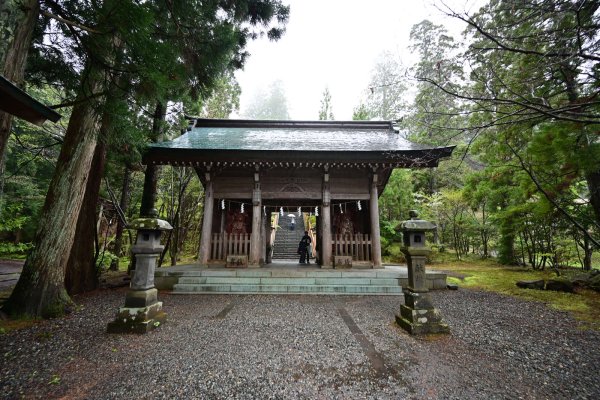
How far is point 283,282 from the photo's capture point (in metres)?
6.56

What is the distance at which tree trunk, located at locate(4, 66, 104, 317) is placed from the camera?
167 inches

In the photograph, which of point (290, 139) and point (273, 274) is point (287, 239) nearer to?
point (290, 139)

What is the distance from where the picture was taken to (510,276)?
27.6 ft

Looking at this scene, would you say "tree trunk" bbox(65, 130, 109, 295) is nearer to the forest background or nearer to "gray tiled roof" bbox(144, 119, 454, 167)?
the forest background

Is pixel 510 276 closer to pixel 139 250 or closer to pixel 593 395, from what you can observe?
pixel 593 395

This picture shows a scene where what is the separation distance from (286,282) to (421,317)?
3675mm

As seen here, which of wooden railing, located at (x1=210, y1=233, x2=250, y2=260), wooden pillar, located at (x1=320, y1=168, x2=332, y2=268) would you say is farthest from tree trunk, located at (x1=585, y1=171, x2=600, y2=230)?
wooden railing, located at (x1=210, y1=233, x2=250, y2=260)

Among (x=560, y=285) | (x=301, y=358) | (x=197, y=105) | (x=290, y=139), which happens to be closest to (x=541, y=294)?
(x=560, y=285)

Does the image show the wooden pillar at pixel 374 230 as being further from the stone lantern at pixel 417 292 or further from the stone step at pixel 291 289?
the stone lantern at pixel 417 292

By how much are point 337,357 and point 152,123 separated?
30.4 ft

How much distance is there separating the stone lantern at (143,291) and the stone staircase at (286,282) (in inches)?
92.4

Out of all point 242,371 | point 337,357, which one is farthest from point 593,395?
point 242,371

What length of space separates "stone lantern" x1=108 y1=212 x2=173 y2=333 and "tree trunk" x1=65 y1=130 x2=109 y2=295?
138 inches

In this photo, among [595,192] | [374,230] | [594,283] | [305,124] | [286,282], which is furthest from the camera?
[305,124]
